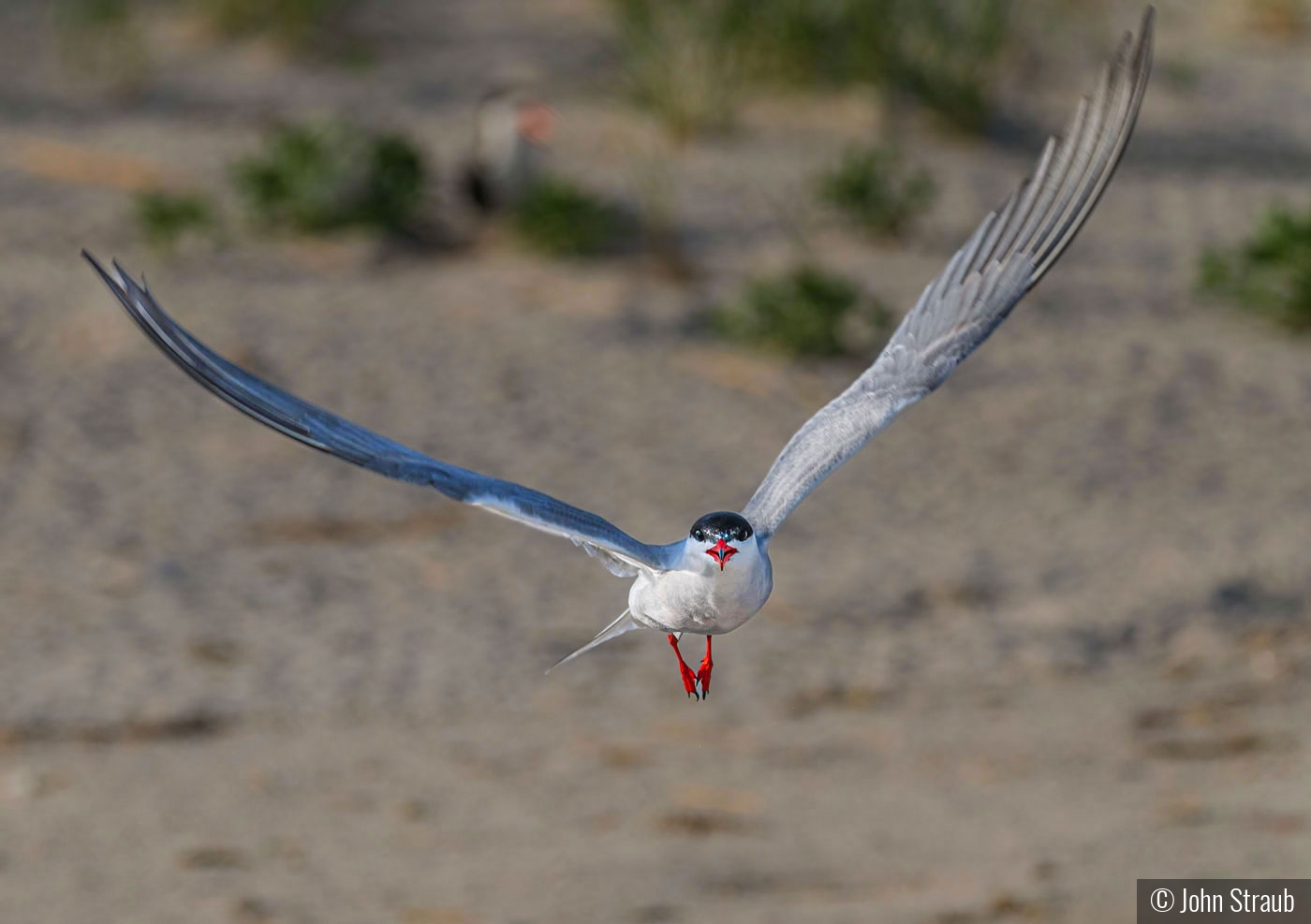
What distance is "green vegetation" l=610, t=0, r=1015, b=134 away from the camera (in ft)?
47.5

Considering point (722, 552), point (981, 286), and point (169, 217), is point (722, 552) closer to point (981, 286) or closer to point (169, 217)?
point (981, 286)

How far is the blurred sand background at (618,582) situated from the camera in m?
7.84

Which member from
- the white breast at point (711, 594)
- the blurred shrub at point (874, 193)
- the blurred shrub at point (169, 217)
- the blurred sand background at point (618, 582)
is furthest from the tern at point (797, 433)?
the blurred shrub at point (874, 193)

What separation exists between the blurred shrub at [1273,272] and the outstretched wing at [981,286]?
901 centimetres

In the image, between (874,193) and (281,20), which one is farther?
(281,20)

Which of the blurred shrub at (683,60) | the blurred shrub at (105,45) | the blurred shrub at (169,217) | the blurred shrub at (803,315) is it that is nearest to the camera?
the blurred shrub at (803,315)

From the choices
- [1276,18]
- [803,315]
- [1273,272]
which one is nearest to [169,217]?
[803,315]

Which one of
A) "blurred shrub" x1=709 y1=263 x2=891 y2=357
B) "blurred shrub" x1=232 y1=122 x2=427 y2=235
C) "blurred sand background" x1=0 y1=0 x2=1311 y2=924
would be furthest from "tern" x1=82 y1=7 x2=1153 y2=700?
"blurred shrub" x1=232 y1=122 x2=427 y2=235

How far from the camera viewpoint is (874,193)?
13.1m

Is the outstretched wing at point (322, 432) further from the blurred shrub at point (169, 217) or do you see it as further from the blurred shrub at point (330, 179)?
the blurred shrub at point (330, 179)

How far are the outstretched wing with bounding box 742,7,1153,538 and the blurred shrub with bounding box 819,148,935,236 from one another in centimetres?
938

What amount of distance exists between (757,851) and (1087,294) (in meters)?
6.05

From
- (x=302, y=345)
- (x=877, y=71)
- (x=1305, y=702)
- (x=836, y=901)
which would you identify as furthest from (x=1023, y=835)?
(x=877, y=71)

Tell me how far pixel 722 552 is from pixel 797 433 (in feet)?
2.29
